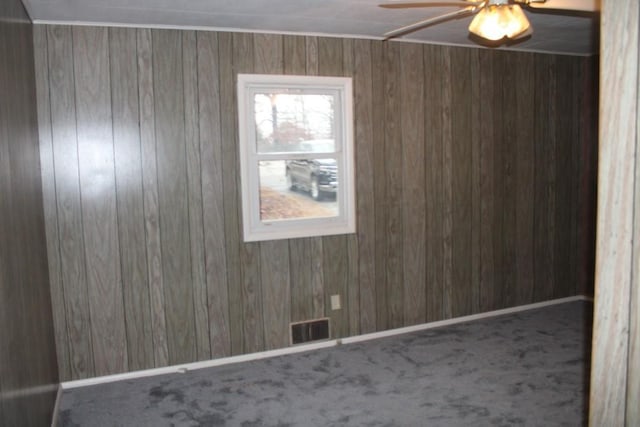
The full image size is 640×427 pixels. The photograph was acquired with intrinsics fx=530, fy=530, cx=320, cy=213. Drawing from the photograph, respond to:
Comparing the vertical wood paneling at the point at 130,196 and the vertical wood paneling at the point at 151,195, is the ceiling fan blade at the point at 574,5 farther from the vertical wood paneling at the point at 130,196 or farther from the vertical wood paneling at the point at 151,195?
the vertical wood paneling at the point at 130,196

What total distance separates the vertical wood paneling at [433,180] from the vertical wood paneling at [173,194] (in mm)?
1976

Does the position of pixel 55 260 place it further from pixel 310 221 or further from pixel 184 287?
pixel 310 221

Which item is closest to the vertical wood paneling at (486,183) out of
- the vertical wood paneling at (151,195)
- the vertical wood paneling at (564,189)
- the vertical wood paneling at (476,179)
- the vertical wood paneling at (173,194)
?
the vertical wood paneling at (476,179)

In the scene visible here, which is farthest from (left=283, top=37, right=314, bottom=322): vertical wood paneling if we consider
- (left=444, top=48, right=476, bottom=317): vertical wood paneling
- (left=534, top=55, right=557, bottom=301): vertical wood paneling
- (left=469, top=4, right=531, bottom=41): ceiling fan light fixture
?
(left=534, top=55, right=557, bottom=301): vertical wood paneling

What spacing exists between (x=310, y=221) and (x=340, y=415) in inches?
60.1

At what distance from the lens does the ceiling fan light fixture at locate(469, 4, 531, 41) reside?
2.54m

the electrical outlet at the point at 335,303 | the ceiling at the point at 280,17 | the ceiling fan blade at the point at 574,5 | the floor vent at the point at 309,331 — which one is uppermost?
the ceiling at the point at 280,17

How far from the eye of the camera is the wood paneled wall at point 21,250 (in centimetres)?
191

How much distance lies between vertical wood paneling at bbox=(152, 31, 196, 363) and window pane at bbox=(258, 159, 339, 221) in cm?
59

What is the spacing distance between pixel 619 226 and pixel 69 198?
328 centimetres

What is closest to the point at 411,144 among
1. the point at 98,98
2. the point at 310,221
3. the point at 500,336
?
the point at 310,221

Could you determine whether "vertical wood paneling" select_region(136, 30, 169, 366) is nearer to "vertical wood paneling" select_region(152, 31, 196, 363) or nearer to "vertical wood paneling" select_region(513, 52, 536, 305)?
"vertical wood paneling" select_region(152, 31, 196, 363)

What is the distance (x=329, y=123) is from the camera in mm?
4055

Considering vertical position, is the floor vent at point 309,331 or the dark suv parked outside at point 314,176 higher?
the dark suv parked outside at point 314,176
